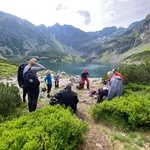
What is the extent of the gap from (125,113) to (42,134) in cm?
494

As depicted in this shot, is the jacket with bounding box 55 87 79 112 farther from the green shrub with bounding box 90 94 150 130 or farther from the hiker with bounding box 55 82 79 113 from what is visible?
the green shrub with bounding box 90 94 150 130

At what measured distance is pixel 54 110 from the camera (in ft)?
27.9

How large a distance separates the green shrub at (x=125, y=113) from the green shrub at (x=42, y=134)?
3.09 meters

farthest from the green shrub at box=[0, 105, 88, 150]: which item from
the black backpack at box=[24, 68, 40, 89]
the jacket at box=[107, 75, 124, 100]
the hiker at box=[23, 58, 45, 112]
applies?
the jacket at box=[107, 75, 124, 100]

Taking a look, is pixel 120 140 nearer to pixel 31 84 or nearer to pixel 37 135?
pixel 37 135

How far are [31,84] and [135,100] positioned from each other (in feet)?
17.8

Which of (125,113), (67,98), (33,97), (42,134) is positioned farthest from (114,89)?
(42,134)

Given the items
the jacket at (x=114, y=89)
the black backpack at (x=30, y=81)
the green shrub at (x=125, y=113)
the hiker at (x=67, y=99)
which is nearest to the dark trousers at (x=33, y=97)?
the black backpack at (x=30, y=81)

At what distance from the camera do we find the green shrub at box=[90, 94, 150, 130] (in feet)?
30.7

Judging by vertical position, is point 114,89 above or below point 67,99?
→ above

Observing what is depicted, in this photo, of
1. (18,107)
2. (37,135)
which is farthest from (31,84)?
(37,135)

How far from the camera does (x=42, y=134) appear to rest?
604 centimetres

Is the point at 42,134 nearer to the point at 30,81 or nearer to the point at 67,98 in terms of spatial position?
the point at 30,81

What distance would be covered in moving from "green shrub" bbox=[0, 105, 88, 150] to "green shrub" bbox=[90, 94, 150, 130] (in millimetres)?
3092
